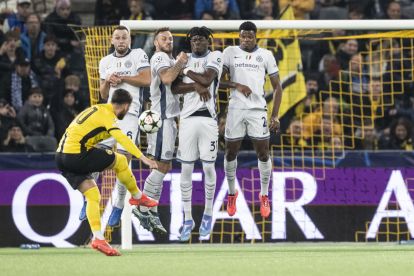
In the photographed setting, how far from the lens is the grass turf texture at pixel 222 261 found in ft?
37.1

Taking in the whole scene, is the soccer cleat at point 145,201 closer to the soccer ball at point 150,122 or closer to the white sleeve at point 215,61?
the soccer ball at point 150,122

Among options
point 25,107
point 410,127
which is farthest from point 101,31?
point 410,127

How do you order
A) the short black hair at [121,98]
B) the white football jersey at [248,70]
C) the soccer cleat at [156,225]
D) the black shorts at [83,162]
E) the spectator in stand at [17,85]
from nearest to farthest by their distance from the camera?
the short black hair at [121,98], the black shorts at [83,162], the soccer cleat at [156,225], the white football jersey at [248,70], the spectator in stand at [17,85]

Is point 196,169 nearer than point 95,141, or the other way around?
point 95,141

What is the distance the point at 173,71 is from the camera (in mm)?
14672

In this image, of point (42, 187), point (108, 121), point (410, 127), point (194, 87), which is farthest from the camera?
point (410, 127)

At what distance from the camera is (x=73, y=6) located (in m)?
21.8

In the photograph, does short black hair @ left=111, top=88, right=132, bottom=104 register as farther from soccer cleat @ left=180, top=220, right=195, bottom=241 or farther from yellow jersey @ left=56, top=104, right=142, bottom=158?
soccer cleat @ left=180, top=220, right=195, bottom=241

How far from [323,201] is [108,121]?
5108 mm

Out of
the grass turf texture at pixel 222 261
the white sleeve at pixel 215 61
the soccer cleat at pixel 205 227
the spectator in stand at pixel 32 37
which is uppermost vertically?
the spectator in stand at pixel 32 37

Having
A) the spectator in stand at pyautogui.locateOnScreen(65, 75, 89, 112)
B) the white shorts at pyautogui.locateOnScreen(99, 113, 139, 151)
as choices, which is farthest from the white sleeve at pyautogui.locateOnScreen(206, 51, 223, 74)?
the spectator in stand at pyautogui.locateOnScreen(65, 75, 89, 112)

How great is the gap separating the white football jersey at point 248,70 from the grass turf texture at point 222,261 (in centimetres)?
181

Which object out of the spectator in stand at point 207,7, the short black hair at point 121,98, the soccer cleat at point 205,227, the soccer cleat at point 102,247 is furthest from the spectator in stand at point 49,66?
the soccer cleat at point 102,247

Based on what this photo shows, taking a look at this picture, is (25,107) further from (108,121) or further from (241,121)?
(108,121)
